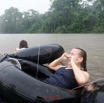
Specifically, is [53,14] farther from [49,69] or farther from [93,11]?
[49,69]

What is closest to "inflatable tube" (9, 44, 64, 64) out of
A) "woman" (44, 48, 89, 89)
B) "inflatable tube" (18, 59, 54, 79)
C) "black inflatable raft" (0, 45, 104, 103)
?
"inflatable tube" (18, 59, 54, 79)

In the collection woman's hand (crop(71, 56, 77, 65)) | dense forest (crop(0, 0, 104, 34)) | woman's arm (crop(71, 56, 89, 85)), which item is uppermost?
woman's hand (crop(71, 56, 77, 65))

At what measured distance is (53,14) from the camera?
4019 centimetres

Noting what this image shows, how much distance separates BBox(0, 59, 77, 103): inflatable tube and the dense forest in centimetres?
2993

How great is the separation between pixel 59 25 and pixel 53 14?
227cm

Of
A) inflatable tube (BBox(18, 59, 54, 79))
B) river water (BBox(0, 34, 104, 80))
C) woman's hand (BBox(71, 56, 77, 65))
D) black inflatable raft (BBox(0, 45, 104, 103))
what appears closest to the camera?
black inflatable raft (BBox(0, 45, 104, 103))

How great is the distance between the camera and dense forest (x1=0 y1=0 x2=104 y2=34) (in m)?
35.2

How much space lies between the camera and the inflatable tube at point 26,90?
2793mm

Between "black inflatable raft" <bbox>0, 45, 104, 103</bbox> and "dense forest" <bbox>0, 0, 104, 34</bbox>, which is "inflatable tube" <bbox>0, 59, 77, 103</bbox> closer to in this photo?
"black inflatable raft" <bbox>0, 45, 104, 103</bbox>

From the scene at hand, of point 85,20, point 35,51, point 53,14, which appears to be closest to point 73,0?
point 53,14

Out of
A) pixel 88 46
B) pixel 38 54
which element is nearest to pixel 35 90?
pixel 38 54

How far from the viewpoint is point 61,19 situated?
38719 millimetres

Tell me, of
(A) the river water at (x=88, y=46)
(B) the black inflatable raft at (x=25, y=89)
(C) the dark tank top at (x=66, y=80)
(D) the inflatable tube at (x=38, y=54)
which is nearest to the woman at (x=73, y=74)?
(C) the dark tank top at (x=66, y=80)

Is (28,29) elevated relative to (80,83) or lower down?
lower down
